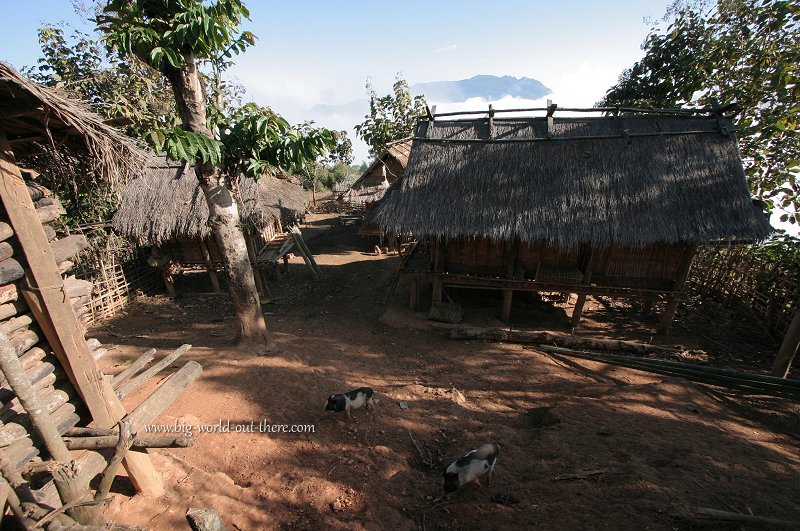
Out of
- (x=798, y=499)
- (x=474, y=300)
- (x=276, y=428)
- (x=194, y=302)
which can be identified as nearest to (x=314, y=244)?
(x=194, y=302)

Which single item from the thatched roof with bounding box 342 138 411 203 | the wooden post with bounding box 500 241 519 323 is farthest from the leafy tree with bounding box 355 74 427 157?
the wooden post with bounding box 500 241 519 323

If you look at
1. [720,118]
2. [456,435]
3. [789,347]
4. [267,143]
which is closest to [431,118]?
[267,143]

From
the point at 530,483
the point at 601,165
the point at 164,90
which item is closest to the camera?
the point at 530,483

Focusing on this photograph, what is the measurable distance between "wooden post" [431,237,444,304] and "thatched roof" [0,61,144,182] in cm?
649

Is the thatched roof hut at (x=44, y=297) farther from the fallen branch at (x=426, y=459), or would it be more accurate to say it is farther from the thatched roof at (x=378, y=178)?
the thatched roof at (x=378, y=178)

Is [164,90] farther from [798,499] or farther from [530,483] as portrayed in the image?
[798,499]

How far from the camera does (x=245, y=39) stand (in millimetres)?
5129

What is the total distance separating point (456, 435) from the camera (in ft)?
15.4

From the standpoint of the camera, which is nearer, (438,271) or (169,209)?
(438,271)

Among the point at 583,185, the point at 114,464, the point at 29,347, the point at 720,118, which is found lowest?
the point at 114,464

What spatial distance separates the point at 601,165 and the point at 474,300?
4.62m

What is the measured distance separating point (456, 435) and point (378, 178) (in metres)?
14.3

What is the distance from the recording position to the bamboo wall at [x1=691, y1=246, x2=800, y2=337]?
7559mm

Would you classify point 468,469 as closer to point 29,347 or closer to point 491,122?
point 29,347
